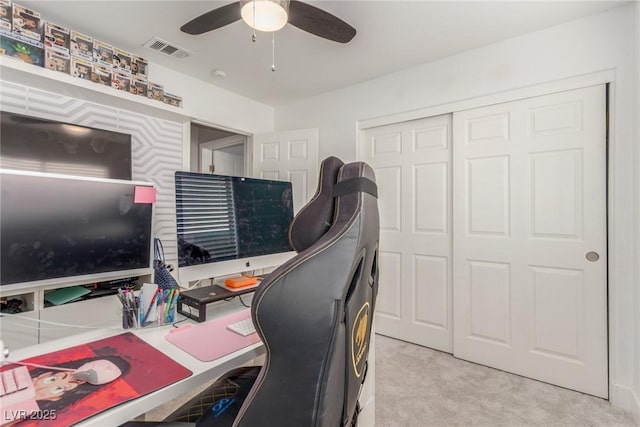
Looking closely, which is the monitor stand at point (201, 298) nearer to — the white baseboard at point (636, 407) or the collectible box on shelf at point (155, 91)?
the collectible box on shelf at point (155, 91)

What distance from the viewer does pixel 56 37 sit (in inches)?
82.7

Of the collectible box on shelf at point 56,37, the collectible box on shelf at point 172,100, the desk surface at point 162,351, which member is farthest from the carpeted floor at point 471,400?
the collectible box on shelf at point 56,37

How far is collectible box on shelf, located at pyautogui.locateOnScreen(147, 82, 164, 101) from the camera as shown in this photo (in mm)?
2664

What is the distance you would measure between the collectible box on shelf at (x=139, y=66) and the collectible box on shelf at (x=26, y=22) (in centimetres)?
58

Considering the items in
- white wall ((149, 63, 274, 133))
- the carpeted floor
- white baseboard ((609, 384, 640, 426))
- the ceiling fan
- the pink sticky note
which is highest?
white wall ((149, 63, 274, 133))

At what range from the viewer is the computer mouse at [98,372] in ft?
2.41

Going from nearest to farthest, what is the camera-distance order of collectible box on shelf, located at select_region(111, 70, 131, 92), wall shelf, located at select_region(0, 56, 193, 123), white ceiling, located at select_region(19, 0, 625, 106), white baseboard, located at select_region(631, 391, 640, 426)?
white baseboard, located at select_region(631, 391, 640, 426) → wall shelf, located at select_region(0, 56, 193, 123) → white ceiling, located at select_region(19, 0, 625, 106) → collectible box on shelf, located at select_region(111, 70, 131, 92)

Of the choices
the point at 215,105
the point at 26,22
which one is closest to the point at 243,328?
the point at 26,22

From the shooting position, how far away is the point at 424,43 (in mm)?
2383

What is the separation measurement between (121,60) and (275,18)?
1.71m

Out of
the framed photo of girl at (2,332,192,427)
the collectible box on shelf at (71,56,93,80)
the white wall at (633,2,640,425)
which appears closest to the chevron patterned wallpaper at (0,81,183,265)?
the collectible box on shelf at (71,56,93,80)

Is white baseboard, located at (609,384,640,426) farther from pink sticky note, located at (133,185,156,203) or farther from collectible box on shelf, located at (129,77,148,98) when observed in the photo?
collectible box on shelf, located at (129,77,148,98)

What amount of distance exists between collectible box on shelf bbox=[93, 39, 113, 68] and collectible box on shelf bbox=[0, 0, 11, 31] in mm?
460

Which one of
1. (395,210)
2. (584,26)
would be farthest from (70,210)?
(584,26)
